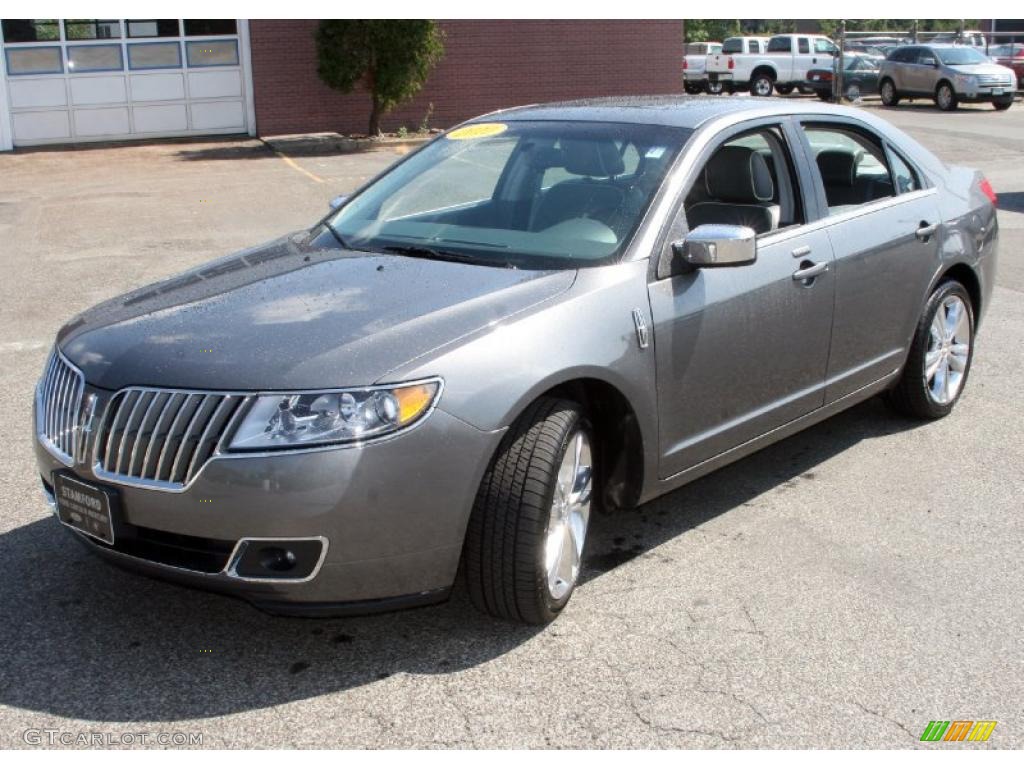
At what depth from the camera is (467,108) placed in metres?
24.5

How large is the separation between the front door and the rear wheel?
30.1m

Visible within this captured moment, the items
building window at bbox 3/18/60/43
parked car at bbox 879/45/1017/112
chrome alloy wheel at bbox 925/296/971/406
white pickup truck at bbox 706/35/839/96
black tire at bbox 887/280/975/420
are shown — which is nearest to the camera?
black tire at bbox 887/280/975/420

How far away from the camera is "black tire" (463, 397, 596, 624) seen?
3717 millimetres

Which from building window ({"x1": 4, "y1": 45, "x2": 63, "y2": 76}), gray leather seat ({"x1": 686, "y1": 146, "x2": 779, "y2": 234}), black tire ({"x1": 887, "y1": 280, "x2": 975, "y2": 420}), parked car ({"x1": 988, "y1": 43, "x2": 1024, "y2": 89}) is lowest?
black tire ({"x1": 887, "y1": 280, "x2": 975, "y2": 420})

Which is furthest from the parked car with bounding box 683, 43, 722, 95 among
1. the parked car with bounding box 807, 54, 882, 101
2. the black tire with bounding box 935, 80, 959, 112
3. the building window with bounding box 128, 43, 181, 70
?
the building window with bounding box 128, 43, 181, 70

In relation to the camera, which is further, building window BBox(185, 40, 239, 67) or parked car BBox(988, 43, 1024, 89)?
parked car BBox(988, 43, 1024, 89)

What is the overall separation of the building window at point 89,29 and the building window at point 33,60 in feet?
1.25

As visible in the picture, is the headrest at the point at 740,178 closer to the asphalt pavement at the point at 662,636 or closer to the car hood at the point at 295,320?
the car hood at the point at 295,320

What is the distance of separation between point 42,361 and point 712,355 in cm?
459

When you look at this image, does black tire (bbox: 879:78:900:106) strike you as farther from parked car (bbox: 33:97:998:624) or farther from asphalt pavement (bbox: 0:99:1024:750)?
asphalt pavement (bbox: 0:99:1024:750)

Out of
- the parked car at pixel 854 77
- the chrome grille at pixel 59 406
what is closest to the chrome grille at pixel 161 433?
the chrome grille at pixel 59 406

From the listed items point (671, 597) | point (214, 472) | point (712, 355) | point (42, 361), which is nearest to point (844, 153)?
point (712, 355)

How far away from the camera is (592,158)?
4.81 m

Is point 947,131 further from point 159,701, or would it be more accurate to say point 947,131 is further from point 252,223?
point 159,701
